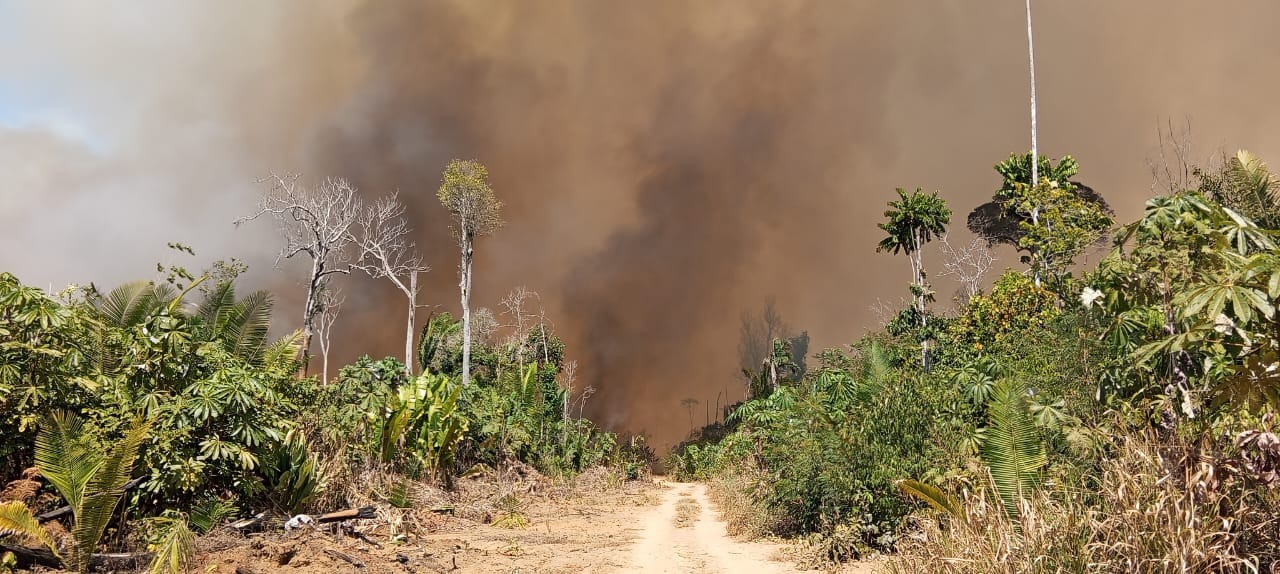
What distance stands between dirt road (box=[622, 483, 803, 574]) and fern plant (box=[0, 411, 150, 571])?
5118 mm

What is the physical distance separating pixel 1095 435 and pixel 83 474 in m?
8.17

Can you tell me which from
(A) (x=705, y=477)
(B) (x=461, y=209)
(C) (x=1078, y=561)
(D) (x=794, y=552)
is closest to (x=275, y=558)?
(D) (x=794, y=552)

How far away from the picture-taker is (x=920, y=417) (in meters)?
8.57

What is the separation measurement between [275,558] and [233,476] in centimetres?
117

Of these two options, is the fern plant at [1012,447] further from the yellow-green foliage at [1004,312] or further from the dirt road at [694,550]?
the yellow-green foliage at [1004,312]

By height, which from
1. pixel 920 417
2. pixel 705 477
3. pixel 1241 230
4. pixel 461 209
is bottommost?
pixel 705 477

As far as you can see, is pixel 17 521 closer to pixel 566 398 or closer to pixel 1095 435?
pixel 1095 435

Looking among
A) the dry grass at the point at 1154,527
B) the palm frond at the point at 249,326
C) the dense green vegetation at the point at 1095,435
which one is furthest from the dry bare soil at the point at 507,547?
the dry grass at the point at 1154,527

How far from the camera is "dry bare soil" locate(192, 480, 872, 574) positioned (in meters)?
7.03

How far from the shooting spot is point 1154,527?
4.05m

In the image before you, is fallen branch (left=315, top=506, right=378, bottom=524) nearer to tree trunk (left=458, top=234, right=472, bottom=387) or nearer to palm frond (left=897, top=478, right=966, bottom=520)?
palm frond (left=897, top=478, right=966, bottom=520)

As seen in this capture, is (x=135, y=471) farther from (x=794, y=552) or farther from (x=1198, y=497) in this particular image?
(x=1198, y=497)

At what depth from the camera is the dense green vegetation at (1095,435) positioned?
407cm

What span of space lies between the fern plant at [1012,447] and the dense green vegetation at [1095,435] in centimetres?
1
